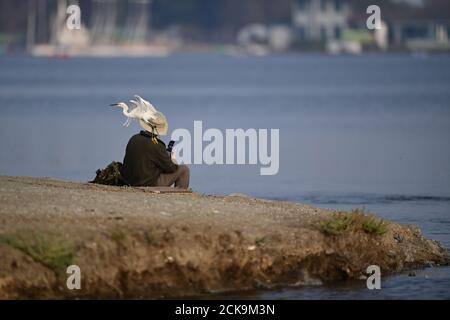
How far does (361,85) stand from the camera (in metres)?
108

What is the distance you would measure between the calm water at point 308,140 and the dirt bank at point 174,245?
361 mm

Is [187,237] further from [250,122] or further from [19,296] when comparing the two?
[250,122]

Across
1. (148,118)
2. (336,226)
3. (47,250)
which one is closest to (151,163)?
(148,118)

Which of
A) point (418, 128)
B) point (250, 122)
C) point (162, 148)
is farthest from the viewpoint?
point (250, 122)

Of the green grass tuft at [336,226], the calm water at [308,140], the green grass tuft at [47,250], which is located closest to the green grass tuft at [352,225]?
the green grass tuft at [336,226]

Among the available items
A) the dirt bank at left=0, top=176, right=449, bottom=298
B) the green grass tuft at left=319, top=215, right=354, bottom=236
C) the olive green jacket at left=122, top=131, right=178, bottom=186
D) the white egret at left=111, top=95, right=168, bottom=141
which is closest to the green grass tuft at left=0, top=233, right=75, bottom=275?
the dirt bank at left=0, top=176, right=449, bottom=298

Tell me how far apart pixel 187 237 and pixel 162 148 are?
3.07 metres

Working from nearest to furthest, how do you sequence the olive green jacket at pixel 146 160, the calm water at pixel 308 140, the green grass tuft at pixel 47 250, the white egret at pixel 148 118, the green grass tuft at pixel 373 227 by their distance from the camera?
the green grass tuft at pixel 47 250, the green grass tuft at pixel 373 227, the olive green jacket at pixel 146 160, the white egret at pixel 148 118, the calm water at pixel 308 140

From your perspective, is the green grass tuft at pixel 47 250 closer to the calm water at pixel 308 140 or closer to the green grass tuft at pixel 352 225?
the calm water at pixel 308 140

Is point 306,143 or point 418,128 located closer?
point 306,143

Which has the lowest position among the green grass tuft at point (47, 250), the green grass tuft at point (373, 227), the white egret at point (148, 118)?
the green grass tuft at point (47, 250)

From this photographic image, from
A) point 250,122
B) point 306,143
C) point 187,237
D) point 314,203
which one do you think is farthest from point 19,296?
point 250,122

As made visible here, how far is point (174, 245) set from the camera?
Result: 690 inches

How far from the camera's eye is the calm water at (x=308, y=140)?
2734cm
